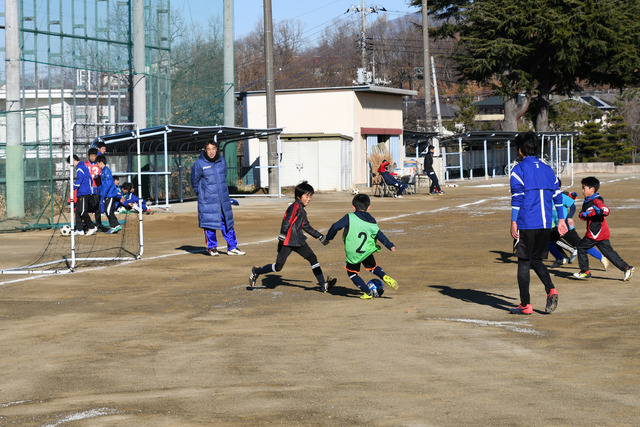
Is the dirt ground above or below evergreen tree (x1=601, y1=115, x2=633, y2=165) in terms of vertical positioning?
below

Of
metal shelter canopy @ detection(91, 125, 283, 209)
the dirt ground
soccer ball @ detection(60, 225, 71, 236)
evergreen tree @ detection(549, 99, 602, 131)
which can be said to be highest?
Answer: evergreen tree @ detection(549, 99, 602, 131)

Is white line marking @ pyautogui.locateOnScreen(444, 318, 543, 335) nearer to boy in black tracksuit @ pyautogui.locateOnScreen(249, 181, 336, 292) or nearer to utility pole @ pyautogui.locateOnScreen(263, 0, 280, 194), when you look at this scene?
boy in black tracksuit @ pyautogui.locateOnScreen(249, 181, 336, 292)

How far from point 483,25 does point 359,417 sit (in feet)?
160

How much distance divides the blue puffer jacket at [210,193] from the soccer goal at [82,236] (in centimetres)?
98

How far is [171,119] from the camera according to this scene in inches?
1264

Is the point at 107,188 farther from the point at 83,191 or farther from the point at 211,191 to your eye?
the point at 211,191

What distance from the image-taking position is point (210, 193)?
14.7 metres

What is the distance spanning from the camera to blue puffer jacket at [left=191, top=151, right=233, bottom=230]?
14.7m

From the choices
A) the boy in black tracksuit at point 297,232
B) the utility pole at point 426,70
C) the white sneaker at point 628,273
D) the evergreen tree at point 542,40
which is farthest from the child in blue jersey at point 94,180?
the evergreen tree at point 542,40

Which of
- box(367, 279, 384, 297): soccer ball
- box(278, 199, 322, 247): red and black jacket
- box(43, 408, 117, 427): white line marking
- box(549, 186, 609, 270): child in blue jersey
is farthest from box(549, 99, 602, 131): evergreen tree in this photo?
box(43, 408, 117, 427): white line marking

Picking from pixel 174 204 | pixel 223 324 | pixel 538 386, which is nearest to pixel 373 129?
pixel 174 204

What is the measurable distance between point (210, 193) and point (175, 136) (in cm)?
1248

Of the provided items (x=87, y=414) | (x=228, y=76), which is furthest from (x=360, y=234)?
(x=228, y=76)

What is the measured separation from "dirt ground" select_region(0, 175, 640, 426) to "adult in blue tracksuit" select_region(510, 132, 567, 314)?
1.06ft
